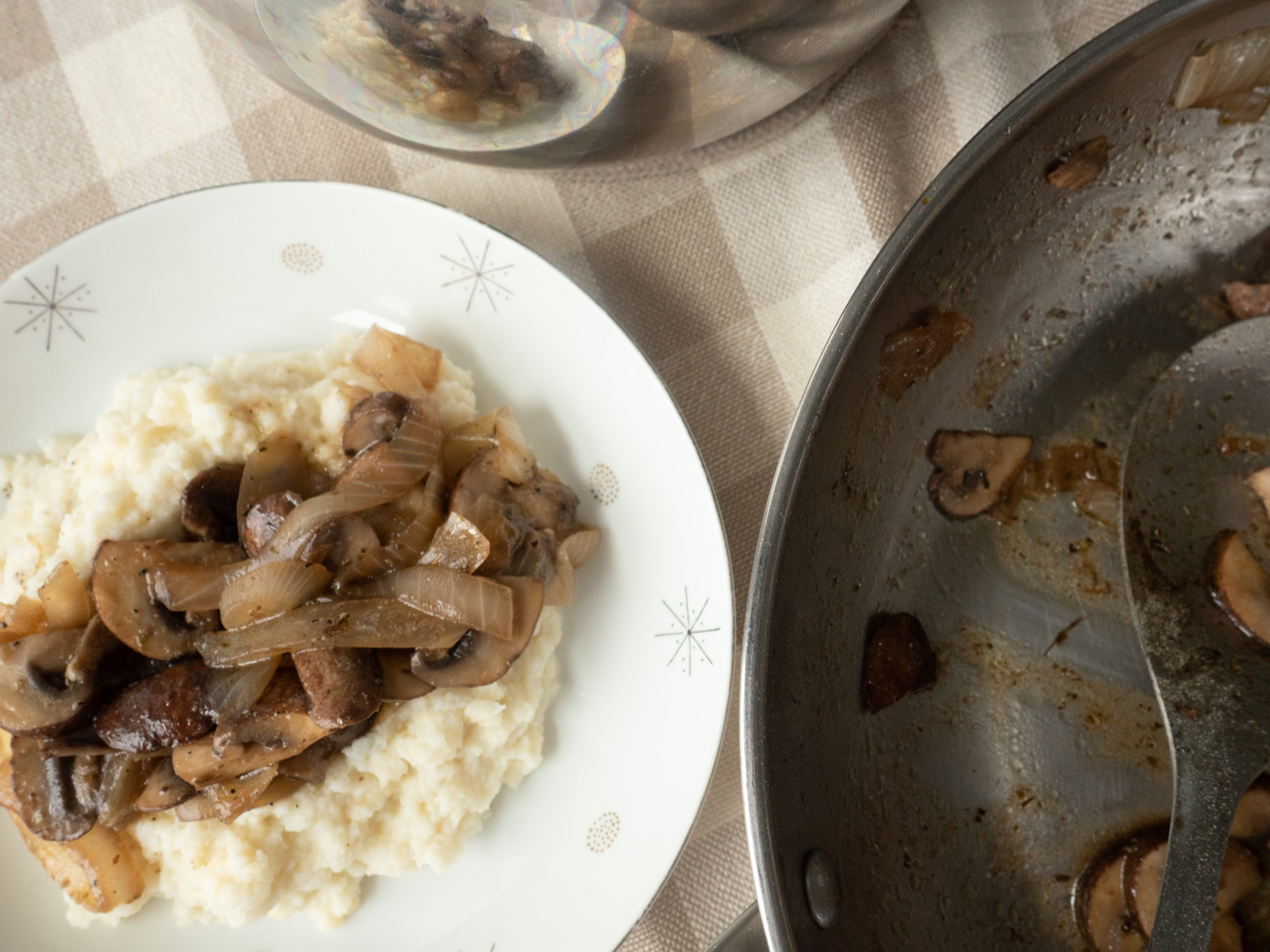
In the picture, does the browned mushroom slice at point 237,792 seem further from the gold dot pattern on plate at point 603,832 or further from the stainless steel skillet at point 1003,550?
the stainless steel skillet at point 1003,550

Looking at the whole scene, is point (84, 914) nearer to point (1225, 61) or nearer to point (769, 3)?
point (769, 3)

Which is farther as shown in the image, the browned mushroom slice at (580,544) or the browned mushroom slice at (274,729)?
the browned mushroom slice at (580,544)

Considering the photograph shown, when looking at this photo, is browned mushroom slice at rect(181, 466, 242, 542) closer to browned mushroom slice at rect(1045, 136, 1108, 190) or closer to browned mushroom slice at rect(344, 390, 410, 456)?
browned mushroom slice at rect(344, 390, 410, 456)

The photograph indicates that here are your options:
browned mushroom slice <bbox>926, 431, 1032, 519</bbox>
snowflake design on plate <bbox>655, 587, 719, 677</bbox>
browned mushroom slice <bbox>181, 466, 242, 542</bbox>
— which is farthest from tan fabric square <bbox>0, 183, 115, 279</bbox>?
browned mushroom slice <bbox>926, 431, 1032, 519</bbox>

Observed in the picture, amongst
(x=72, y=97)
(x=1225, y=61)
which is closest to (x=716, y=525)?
(x=1225, y=61)

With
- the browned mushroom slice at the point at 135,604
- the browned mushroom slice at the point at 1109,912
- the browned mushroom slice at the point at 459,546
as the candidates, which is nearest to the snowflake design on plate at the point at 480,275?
the browned mushroom slice at the point at 459,546
